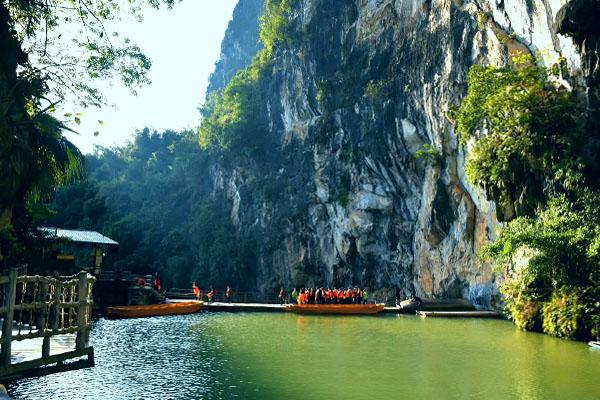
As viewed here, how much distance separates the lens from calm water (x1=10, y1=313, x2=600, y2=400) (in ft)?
27.7

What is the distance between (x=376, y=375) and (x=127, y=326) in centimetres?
1064

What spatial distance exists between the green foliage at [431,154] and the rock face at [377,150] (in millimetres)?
78

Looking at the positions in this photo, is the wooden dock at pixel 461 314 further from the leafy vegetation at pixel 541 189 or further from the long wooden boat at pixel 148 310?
the long wooden boat at pixel 148 310

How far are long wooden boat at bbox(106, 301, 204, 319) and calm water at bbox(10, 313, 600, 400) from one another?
2.60m

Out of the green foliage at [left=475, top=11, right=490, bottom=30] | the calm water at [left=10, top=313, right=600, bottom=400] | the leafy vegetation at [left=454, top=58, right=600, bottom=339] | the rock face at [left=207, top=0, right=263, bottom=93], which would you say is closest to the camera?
the calm water at [left=10, top=313, right=600, bottom=400]

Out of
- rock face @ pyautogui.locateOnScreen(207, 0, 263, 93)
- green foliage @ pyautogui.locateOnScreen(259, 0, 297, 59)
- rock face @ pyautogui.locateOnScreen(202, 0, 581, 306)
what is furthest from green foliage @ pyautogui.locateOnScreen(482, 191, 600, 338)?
rock face @ pyautogui.locateOnScreen(207, 0, 263, 93)

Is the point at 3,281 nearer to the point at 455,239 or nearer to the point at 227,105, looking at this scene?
the point at 455,239

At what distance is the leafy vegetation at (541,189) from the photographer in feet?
45.9

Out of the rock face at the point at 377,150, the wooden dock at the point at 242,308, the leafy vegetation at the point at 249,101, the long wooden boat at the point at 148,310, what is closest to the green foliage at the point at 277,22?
the leafy vegetation at the point at 249,101

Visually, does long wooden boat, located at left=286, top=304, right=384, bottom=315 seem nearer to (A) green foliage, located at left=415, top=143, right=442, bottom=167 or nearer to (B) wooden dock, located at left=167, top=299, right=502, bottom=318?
(B) wooden dock, located at left=167, top=299, right=502, bottom=318

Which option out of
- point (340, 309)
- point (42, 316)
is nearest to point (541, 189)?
point (340, 309)

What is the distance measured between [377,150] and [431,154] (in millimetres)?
4555

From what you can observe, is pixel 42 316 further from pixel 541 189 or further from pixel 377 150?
pixel 377 150

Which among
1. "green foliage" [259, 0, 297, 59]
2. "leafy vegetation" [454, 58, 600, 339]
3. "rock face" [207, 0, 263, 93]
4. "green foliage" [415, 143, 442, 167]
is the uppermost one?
"rock face" [207, 0, 263, 93]
